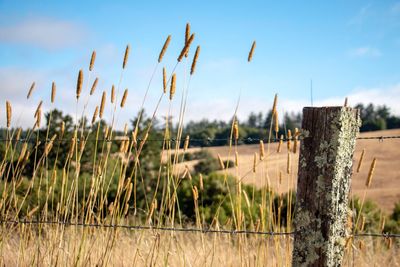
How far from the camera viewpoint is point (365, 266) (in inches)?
133

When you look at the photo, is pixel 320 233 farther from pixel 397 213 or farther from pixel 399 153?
pixel 399 153

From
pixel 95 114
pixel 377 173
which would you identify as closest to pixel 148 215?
pixel 95 114

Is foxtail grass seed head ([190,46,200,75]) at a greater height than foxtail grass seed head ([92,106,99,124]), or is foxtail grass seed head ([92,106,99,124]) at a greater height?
foxtail grass seed head ([190,46,200,75])

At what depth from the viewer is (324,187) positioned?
5.99 feet

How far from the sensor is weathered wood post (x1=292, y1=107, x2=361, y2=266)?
1.82 m

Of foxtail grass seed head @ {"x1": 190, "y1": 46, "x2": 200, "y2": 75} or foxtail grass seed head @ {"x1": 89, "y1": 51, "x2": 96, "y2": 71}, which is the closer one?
foxtail grass seed head @ {"x1": 190, "y1": 46, "x2": 200, "y2": 75}

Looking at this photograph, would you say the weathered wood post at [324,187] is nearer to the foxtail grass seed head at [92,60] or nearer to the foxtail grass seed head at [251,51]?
the foxtail grass seed head at [251,51]

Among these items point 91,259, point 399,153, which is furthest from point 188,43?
point 399,153

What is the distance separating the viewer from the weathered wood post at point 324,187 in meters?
1.82

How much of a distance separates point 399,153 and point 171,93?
28280mm

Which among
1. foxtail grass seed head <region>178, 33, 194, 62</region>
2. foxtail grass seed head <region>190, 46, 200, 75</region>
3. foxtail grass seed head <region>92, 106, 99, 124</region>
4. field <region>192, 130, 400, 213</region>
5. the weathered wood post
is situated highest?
foxtail grass seed head <region>178, 33, 194, 62</region>

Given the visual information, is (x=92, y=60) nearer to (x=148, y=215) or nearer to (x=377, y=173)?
(x=148, y=215)

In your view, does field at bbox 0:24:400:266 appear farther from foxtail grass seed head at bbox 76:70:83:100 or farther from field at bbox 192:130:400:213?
field at bbox 192:130:400:213

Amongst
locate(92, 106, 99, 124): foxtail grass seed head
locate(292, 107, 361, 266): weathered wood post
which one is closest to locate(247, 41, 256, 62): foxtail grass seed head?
locate(292, 107, 361, 266): weathered wood post
